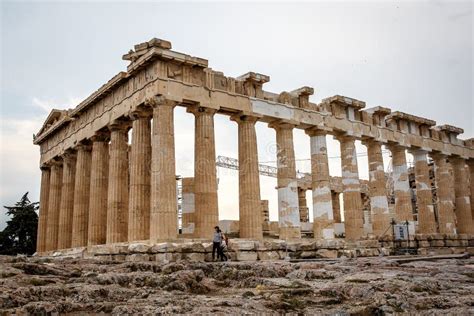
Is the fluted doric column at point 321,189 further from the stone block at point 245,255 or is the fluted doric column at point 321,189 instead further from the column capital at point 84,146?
the column capital at point 84,146

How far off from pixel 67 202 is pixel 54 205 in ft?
8.40

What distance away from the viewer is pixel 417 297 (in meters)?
7.39

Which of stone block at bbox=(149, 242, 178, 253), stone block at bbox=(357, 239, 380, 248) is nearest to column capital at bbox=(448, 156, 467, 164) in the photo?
stone block at bbox=(357, 239, 380, 248)

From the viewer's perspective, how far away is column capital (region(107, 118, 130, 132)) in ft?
81.0

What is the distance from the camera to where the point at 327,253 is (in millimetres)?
21312

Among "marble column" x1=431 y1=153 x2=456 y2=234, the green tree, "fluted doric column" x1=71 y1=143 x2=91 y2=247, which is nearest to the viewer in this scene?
"fluted doric column" x1=71 y1=143 x2=91 y2=247

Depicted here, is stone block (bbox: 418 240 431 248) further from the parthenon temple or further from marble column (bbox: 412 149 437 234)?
marble column (bbox: 412 149 437 234)

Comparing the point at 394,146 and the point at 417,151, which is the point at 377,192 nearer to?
the point at 394,146

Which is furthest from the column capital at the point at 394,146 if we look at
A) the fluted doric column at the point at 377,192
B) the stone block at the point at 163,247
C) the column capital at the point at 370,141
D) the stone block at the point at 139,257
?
the stone block at the point at 139,257

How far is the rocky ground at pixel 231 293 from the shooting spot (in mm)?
6473

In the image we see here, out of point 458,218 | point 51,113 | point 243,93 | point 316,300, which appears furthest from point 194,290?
point 458,218

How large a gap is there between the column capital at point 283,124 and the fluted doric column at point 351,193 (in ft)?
15.1

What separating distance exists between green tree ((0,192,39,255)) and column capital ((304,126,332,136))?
2762cm

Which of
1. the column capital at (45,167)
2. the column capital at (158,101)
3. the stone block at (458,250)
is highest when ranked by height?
the column capital at (158,101)
